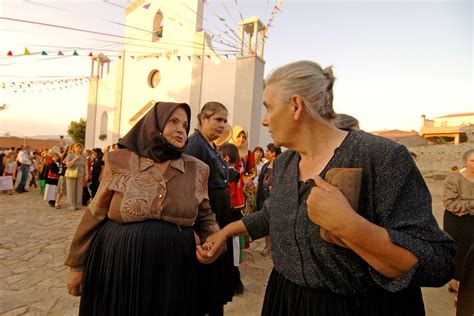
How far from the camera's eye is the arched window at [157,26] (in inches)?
684

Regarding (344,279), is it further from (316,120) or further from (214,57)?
(214,57)

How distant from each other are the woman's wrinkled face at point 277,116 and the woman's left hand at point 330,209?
36cm

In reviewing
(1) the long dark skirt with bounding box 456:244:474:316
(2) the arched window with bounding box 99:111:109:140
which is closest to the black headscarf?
(1) the long dark skirt with bounding box 456:244:474:316

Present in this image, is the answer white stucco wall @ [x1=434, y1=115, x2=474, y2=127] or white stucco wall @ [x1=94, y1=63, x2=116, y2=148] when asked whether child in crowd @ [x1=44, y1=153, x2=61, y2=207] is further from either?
white stucco wall @ [x1=434, y1=115, x2=474, y2=127]

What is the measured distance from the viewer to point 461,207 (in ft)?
13.0

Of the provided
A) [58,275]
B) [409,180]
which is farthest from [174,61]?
[409,180]

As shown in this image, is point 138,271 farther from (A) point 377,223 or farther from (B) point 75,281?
(A) point 377,223

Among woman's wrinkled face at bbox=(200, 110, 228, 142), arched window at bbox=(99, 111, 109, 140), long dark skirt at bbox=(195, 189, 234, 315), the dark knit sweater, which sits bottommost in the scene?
long dark skirt at bbox=(195, 189, 234, 315)

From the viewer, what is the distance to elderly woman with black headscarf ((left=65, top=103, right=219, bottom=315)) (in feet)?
6.27

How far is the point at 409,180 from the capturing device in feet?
3.50

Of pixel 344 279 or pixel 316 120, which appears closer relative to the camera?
pixel 344 279

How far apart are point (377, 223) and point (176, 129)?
4.88 ft

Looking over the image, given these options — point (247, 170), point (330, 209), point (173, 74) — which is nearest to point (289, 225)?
point (330, 209)

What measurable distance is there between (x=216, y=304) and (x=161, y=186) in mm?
1364
